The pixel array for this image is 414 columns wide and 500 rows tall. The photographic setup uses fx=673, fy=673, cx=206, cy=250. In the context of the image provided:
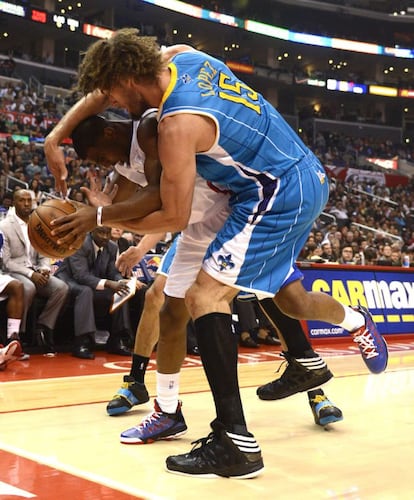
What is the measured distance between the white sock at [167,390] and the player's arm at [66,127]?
3.31ft

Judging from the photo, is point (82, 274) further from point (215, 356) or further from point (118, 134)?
point (215, 356)

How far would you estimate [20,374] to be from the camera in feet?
16.1

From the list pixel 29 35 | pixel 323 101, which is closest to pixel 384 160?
pixel 323 101

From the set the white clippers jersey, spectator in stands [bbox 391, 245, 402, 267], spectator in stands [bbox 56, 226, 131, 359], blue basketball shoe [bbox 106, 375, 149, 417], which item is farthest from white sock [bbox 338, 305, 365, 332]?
spectator in stands [bbox 391, 245, 402, 267]

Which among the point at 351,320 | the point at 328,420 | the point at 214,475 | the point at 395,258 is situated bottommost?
the point at 395,258

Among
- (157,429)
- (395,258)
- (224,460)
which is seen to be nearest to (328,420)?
(157,429)

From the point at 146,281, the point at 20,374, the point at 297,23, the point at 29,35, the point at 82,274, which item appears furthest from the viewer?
the point at 297,23

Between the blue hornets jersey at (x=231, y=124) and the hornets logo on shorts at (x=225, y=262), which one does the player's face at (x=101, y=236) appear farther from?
the hornets logo on shorts at (x=225, y=262)

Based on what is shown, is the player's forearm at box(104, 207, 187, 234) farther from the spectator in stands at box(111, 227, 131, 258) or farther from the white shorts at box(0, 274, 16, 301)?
the spectator in stands at box(111, 227, 131, 258)

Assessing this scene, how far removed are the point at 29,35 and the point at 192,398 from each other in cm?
2849

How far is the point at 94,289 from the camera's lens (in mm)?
6301

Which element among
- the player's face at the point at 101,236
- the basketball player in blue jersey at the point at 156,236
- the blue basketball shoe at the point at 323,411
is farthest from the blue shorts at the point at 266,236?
the player's face at the point at 101,236

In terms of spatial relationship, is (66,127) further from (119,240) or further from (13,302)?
(119,240)

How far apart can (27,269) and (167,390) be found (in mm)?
3241
